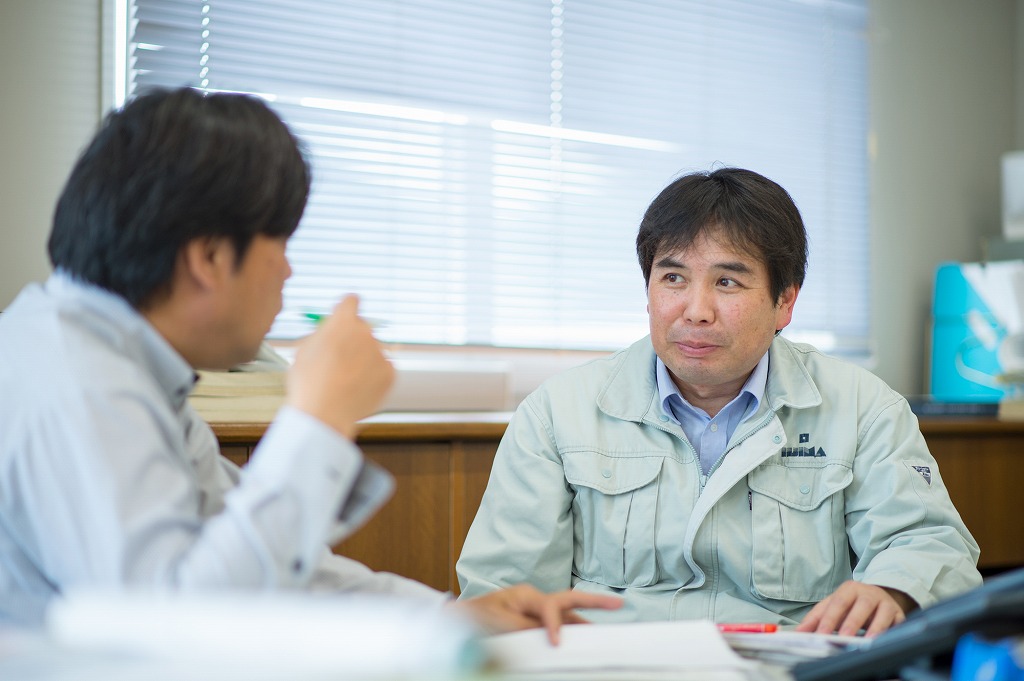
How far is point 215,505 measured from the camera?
35.9 inches

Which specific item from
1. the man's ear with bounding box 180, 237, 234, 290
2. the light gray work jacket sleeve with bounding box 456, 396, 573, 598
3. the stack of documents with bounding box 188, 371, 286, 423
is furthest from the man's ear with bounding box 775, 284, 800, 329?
the man's ear with bounding box 180, 237, 234, 290

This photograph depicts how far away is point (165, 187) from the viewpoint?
74cm

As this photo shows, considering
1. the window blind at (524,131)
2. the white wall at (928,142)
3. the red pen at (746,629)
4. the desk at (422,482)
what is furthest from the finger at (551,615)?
the white wall at (928,142)

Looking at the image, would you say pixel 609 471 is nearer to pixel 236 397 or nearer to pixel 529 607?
pixel 529 607

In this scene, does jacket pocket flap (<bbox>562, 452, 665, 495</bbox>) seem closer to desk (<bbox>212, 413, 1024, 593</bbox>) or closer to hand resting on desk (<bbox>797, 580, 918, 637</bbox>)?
hand resting on desk (<bbox>797, 580, 918, 637</bbox>)

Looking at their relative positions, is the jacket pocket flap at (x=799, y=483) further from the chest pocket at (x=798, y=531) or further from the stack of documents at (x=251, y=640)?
the stack of documents at (x=251, y=640)

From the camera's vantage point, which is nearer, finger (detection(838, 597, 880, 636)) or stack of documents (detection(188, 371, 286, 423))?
finger (detection(838, 597, 880, 636))

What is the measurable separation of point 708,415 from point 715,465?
0.12m

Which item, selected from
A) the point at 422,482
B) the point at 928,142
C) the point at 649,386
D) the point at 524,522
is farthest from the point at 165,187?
the point at 928,142

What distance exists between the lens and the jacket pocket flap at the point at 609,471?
1.42m

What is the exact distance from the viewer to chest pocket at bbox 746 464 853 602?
4.50ft

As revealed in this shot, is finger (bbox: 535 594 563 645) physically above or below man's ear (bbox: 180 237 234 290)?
below

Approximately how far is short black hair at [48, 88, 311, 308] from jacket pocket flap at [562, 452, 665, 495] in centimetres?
74

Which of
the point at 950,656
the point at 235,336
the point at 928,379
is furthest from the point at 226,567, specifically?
the point at 928,379
